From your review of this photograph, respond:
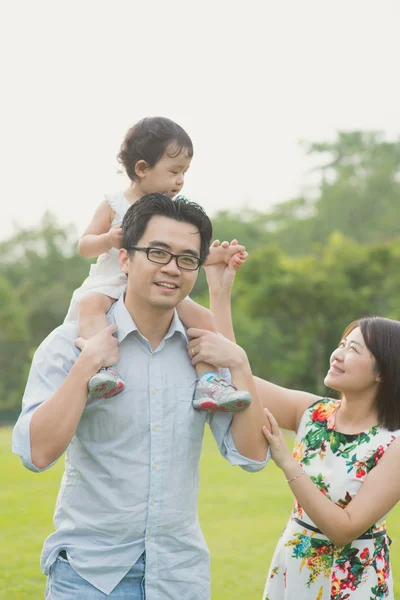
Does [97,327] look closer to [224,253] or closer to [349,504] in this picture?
[224,253]

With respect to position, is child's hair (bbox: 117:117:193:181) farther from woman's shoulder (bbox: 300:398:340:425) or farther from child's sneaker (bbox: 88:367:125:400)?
child's sneaker (bbox: 88:367:125:400)

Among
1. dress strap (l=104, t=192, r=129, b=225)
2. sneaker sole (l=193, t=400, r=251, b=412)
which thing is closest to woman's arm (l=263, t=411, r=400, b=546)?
sneaker sole (l=193, t=400, r=251, b=412)

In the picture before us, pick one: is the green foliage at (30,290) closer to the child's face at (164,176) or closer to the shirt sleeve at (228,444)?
the child's face at (164,176)

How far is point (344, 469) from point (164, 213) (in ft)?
4.03

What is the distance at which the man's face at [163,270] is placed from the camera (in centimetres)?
270

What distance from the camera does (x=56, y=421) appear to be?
2.44 metres

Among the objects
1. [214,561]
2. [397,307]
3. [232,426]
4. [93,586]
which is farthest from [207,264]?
[397,307]

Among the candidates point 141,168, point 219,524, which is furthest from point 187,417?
point 219,524

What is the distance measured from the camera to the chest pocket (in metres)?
2.74

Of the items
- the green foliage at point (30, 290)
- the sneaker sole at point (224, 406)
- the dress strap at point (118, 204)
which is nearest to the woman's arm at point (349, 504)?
the sneaker sole at point (224, 406)

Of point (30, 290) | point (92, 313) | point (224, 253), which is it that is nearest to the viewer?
point (92, 313)

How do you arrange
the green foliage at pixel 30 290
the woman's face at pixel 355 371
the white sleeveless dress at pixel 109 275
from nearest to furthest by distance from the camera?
the woman's face at pixel 355 371 → the white sleeveless dress at pixel 109 275 → the green foliage at pixel 30 290

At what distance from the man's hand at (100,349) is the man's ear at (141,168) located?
122cm

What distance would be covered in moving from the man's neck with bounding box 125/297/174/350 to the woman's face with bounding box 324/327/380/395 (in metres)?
0.78
